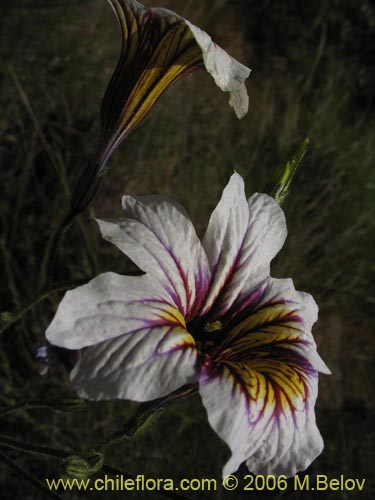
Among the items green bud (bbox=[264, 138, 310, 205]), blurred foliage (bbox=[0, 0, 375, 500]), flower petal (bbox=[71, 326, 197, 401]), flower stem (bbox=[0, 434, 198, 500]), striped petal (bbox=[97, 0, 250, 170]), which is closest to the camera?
flower petal (bbox=[71, 326, 197, 401])

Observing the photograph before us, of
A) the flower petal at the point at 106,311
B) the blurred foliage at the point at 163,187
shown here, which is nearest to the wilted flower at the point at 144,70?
the flower petal at the point at 106,311

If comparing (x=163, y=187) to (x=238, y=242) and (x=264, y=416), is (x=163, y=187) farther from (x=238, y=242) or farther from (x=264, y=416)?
(x=264, y=416)

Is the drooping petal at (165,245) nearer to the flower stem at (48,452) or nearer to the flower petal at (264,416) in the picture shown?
the flower petal at (264,416)

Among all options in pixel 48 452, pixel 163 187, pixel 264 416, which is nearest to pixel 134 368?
pixel 264 416

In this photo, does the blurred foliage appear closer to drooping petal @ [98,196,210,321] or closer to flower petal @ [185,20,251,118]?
drooping petal @ [98,196,210,321]

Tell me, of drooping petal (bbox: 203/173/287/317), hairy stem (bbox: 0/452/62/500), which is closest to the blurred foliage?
hairy stem (bbox: 0/452/62/500)

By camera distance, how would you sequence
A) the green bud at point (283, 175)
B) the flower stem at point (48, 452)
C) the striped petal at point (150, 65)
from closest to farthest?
the striped petal at point (150, 65) → the flower stem at point (48, 452) → the green bud at point (283, 175)

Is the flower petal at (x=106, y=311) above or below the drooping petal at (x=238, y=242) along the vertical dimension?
below

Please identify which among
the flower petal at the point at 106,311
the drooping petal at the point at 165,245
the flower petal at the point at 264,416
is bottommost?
the flower petal at the point at 264,416
